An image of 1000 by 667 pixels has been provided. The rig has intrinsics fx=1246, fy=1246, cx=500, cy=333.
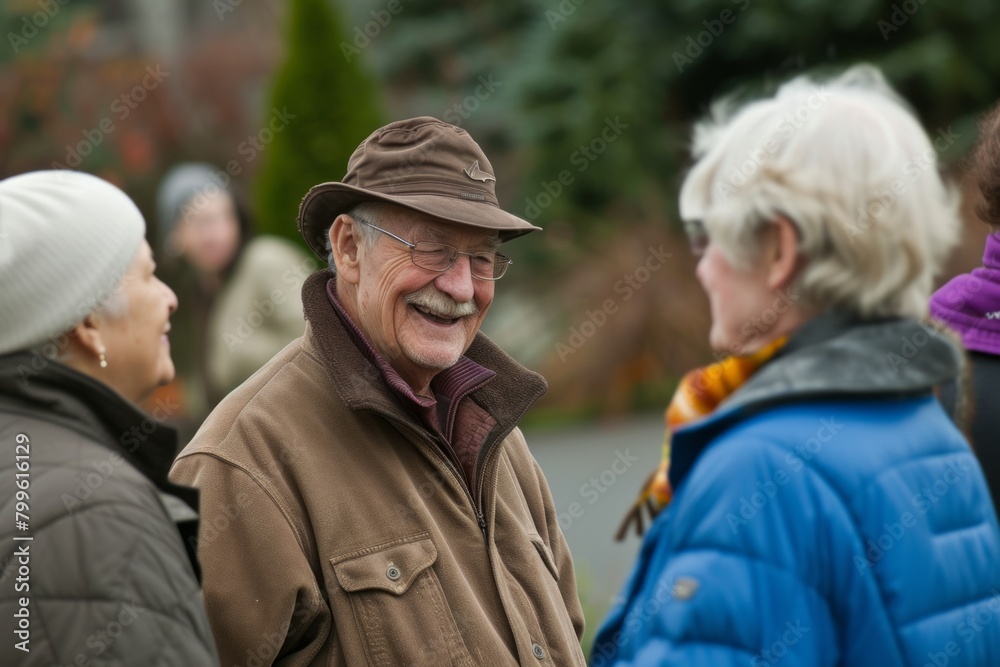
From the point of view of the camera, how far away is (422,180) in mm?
2887

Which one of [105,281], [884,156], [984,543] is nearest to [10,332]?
[105,281]

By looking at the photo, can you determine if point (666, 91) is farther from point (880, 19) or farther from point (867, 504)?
point (867, 504)

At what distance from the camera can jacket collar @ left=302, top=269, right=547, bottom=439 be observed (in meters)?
2.74

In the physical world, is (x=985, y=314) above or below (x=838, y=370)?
below

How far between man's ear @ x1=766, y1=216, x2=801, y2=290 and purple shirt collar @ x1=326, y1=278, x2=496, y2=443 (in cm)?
109

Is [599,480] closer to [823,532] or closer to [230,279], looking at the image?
[230,279]

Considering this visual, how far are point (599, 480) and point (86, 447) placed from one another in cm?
685
